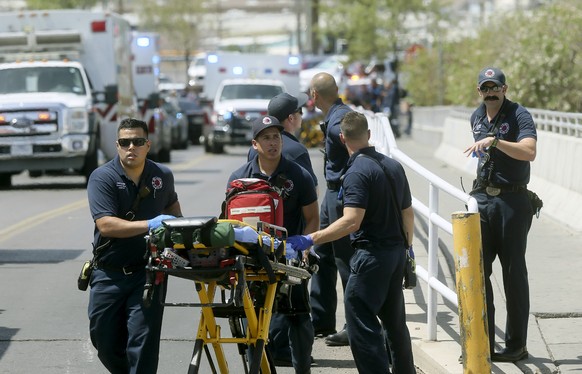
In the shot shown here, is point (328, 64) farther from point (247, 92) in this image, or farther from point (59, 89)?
point (59, 89)

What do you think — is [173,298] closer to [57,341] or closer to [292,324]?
[57,341]

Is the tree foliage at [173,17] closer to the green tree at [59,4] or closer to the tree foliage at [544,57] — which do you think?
the green tree at [59,4]

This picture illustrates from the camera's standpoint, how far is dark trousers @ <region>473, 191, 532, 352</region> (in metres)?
8.57

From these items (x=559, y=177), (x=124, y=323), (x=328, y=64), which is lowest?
(x=328, y=64)

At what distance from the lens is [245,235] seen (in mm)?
6523

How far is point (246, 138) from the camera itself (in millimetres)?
35438

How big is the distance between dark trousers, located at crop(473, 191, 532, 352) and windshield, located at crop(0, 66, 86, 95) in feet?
54.5

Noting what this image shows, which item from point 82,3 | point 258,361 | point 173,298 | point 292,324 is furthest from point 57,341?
point 82,3

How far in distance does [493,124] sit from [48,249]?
25.2 ft

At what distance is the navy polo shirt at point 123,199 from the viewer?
24.6 feet

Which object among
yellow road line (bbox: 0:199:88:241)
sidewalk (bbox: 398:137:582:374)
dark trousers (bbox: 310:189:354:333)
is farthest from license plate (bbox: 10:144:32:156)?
dark trousers (bbox: 310:189:354:333)

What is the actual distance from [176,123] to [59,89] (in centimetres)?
1496

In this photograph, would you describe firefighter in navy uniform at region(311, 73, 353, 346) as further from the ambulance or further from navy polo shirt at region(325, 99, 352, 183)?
the ambulance

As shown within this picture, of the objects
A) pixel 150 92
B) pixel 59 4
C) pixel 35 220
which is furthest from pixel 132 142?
pixel 59 4
